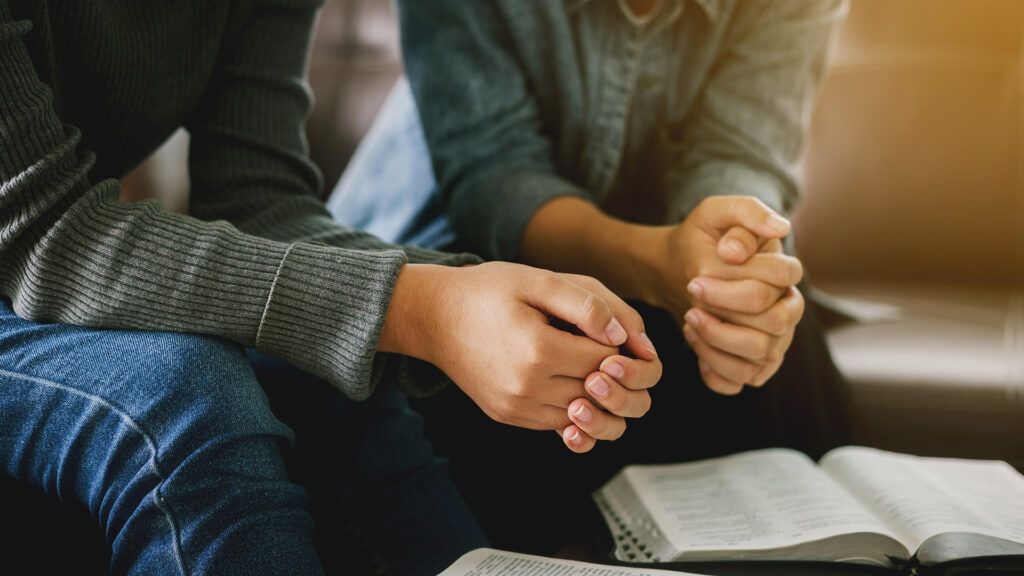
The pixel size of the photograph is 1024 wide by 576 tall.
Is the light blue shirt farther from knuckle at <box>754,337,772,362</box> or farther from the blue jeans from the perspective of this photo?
the blue jeans

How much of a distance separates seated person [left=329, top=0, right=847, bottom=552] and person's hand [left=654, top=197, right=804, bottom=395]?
0.03 feet

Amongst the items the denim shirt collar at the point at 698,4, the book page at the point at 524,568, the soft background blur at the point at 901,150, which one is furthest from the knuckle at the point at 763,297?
the soft background blur at the point at 901,150

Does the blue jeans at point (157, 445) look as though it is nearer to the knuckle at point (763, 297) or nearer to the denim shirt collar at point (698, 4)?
the knuckle at point (763, 297)

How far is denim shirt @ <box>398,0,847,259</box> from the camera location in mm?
864

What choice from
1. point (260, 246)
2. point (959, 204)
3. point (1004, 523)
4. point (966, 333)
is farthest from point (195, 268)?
point (959, 204)

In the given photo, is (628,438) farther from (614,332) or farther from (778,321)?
(614,332)

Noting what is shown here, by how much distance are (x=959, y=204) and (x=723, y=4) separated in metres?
0.65

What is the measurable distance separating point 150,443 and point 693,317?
0.43m

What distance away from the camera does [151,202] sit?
1.85ft

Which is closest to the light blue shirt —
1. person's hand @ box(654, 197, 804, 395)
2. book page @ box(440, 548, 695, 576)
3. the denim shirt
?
the denim shirt

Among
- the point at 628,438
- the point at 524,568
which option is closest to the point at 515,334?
the point at 524,568

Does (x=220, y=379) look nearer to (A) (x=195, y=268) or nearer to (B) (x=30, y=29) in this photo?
(A) (x=195, y=268)

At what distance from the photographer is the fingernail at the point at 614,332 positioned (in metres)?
0.52

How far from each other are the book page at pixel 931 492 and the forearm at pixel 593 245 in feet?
0.82
